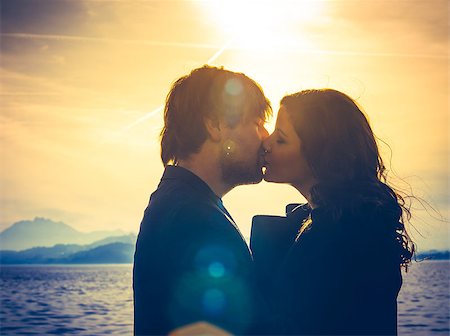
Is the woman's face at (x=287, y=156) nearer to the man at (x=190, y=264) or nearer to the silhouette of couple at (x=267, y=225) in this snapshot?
the silhouette of couple at (x=267, y=225)

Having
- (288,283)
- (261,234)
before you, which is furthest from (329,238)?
(261,234)

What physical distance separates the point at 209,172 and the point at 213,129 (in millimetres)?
420

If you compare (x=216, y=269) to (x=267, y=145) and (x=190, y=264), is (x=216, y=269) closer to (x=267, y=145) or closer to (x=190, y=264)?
(x=190, y=264)

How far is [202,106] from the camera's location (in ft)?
14.9

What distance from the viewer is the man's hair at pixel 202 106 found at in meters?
4.44

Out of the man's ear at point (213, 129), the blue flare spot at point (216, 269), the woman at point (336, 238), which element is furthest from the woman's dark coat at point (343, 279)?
the man's ear at point (213, 129)

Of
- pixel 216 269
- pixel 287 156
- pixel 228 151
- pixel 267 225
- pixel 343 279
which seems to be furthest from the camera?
pixel 267 225

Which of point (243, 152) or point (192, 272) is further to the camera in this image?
point (243, 152)

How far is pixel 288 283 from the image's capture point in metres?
4.07

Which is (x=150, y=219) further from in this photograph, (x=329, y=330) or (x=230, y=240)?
(x=329, y=330)

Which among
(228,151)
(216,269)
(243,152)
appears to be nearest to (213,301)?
(216,269)

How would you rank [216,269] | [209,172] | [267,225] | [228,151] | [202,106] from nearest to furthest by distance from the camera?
[216,269] → [209,172] → [228,151] → [202,106] → [267,225]

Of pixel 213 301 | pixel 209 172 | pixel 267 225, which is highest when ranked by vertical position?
pixel 209 172

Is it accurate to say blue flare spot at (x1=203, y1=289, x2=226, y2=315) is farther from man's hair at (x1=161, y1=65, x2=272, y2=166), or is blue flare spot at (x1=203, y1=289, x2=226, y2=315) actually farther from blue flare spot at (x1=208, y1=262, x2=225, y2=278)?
man's hair at (x1=161, y1=65, x2=272, y2=166)
